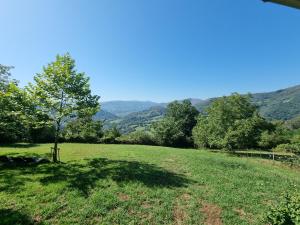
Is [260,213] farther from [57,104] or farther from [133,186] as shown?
[57,104]

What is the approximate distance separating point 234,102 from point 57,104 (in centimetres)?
3431

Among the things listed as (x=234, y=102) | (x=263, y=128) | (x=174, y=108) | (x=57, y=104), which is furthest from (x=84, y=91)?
(x=174, y=108)

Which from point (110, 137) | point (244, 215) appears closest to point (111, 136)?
point (110, 137)

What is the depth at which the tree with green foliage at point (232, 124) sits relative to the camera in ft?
127

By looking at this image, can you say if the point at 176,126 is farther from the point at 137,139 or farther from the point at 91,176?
the point at 91,176

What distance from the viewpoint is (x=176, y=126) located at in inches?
2477

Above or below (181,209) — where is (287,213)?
above

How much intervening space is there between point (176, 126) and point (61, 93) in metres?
46.5

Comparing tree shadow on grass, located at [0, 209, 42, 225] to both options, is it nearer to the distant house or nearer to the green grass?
the green grass

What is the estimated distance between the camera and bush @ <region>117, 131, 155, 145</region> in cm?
5342

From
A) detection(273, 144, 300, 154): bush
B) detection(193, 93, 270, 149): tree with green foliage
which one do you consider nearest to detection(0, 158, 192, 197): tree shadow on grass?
detection(193, 93, 270, 149): tree with green foliage

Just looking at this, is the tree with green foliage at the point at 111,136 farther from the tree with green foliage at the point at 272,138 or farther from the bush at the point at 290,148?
the bush at the point at 290,148

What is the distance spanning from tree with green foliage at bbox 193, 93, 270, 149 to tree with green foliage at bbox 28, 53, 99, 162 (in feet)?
89.0

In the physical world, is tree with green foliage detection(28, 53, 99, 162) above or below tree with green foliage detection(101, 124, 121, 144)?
above
